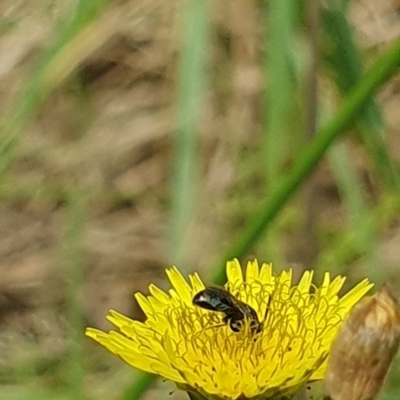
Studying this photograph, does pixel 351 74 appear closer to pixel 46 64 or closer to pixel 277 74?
pixel 277 74

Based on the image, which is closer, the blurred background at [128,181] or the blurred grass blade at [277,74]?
the blurred grass blade at [277,74]

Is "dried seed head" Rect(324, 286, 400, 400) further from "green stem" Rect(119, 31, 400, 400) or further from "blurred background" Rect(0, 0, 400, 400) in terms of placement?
"blurred background" Rect(0, 0, 400, 400)

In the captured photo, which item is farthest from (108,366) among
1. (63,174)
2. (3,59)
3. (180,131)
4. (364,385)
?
(364,385)

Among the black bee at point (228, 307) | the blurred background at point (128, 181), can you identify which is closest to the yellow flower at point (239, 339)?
the black bee at point (228, 307)

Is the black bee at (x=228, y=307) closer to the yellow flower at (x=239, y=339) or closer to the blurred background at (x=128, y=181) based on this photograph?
the yellow flower at (x=239, y=339)

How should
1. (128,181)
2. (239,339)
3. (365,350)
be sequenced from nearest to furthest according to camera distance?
1. (365,350)
2. (239,339)
3. (128,181)

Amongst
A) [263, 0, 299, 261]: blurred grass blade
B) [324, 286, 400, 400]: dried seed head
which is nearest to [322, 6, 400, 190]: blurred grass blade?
[263, 0, 299, 261]: blurred grass blade

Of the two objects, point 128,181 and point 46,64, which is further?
point 128,181

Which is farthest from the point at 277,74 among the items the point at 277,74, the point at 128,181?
the point at 128,181
